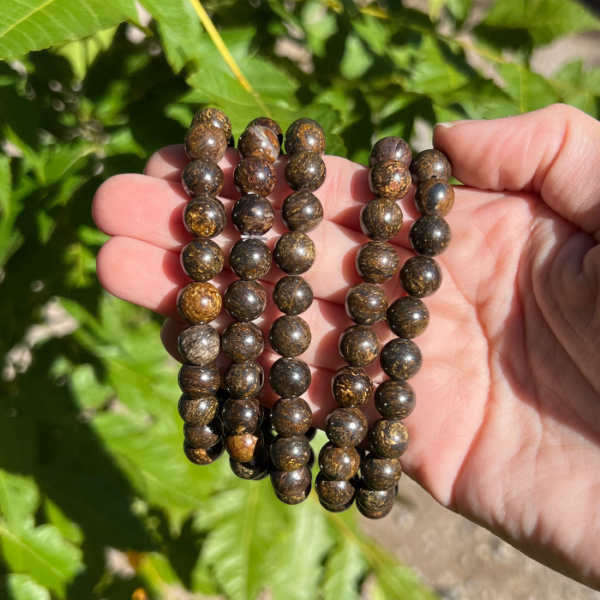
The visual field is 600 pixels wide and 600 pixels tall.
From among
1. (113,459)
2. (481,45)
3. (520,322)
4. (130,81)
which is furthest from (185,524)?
(481,45)

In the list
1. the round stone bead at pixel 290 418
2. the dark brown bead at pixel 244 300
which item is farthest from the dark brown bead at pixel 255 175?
the round stone bead at pixel 290 418

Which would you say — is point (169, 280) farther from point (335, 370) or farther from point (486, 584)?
point (486, 584)

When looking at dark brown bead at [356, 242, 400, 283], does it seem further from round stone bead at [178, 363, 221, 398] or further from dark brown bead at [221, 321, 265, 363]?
round stone bead at [178, 363, 221, 398]

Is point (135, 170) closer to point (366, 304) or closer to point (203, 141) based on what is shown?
point (203, 141)

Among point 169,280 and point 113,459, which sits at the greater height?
point 169,280

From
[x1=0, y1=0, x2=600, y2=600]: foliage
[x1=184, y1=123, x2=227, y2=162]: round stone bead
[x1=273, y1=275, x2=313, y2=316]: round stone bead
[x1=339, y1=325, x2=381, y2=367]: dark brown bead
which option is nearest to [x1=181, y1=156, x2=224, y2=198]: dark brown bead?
[x1=184, y1=123, x2=227, y2=162]: round stone bead

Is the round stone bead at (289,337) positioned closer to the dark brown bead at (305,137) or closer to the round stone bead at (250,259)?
the round stone bead at (250,259)
